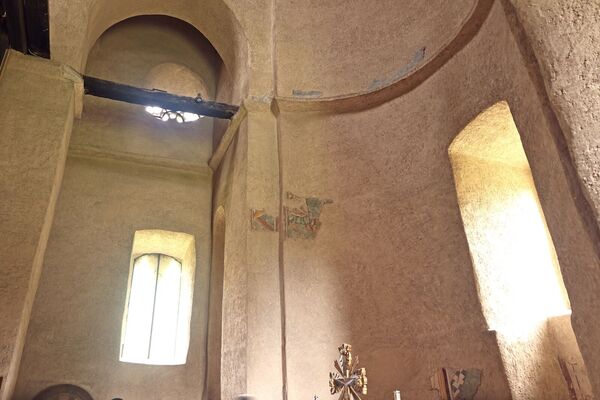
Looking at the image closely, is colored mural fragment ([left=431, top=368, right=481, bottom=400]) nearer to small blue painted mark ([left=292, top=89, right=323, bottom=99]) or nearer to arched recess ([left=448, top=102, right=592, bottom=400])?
arched recess ([left=448, top=102, right=592, bottom=400])

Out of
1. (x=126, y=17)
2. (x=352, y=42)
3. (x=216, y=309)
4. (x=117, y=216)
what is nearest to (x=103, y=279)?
(x=117, y=216)

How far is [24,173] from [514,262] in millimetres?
5690

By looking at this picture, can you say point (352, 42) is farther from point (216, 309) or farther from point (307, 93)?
point (216, 309)

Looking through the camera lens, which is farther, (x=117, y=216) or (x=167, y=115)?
(x=167, y=115)

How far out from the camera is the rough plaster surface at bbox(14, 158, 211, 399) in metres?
6.92

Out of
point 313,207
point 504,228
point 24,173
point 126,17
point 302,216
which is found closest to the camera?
point 504,228

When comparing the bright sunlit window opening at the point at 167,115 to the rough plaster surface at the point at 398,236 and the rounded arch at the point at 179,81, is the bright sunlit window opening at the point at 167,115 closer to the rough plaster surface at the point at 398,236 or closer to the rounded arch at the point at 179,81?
the rounded arch at the point at 179,81

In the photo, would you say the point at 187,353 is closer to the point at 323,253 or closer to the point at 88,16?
the point at 323,253

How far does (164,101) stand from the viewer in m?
7.87

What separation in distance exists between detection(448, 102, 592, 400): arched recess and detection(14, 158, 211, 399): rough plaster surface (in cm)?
476

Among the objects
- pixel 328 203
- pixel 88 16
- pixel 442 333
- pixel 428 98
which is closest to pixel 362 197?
pixel 328 203

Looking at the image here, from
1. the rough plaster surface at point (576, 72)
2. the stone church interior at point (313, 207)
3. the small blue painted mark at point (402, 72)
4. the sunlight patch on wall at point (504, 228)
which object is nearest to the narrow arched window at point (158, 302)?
the stone church interior at point (313, 207)

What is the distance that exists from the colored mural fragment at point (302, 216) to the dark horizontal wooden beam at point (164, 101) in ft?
6.69

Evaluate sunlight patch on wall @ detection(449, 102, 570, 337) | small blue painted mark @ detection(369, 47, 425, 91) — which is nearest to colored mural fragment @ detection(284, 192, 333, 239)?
small blue painted mark @ detection(369, 47, 425, 91)
